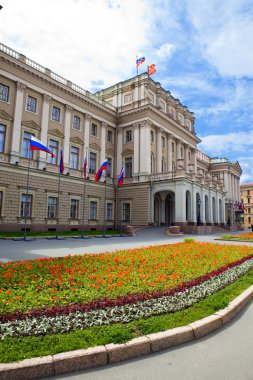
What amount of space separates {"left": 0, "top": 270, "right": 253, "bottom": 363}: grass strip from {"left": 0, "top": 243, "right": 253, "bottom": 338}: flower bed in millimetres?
197

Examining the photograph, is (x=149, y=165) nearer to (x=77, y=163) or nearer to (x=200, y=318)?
(x=77, y=163)

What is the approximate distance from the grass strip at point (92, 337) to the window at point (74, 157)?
30494 mm

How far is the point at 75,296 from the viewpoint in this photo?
5.71 meters

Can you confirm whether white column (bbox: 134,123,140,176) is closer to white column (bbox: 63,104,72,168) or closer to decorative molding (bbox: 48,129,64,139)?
white column (bbox: 63,104,72,168)

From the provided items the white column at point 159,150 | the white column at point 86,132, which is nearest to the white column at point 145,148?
the white column at point 159,150

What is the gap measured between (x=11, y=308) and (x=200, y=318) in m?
3.45

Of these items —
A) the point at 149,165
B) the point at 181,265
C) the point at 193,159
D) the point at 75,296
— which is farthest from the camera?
the point at 193,159

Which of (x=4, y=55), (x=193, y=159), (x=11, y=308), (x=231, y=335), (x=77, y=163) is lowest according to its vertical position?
(x=231, y=335)

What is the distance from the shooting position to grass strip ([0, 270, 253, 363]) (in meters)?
3.71

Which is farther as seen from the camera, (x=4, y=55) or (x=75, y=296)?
(x=4, y=55)

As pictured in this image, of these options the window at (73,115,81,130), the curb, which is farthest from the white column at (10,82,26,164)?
the curb

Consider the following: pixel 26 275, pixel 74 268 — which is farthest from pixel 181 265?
pixel 26 275

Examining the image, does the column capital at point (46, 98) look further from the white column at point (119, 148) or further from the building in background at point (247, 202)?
the building in background at point (247, 202)

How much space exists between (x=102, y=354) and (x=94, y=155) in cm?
3494
